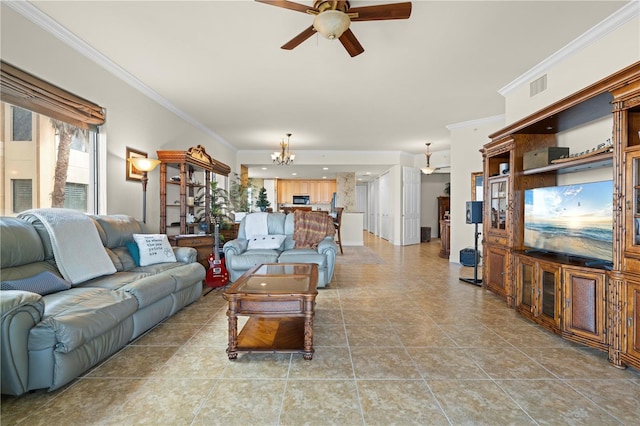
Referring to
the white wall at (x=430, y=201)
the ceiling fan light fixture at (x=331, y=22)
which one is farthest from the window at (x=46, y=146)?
the white wall at (x=430, y=201)

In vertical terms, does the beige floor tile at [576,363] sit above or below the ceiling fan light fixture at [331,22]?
below

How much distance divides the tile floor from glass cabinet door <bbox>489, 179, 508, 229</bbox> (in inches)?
48.6

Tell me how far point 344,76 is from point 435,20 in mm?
1378

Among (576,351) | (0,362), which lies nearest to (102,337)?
(0,362)

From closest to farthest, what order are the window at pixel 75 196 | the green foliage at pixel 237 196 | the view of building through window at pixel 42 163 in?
1. the view of building through window at pixel 42 163
2. the window at pixel 75 196
3. the green foliage at pixel 237 196

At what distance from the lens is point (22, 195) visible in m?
2.77

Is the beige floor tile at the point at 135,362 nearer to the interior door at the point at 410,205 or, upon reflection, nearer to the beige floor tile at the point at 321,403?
the beige floor tile at the point at 321,403

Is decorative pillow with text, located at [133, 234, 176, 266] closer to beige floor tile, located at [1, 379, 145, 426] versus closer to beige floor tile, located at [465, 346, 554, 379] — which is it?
beige floor tile, located at [1, 379, 145, 426]

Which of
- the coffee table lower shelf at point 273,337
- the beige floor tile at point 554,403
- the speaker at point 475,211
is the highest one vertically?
the speaker at point 475,211

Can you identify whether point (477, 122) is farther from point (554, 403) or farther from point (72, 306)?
point (72, 306)

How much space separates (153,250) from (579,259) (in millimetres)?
4218

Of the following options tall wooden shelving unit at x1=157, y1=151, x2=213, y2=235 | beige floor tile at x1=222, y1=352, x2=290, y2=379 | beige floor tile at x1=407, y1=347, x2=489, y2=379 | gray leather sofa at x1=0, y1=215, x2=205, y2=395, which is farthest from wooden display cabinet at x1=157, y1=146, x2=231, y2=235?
beige floor tile at x1=407, y1=347, x2=489, y2=379

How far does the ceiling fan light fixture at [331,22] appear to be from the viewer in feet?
7.14

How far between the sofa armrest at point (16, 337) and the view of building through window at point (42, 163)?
1.47 m
